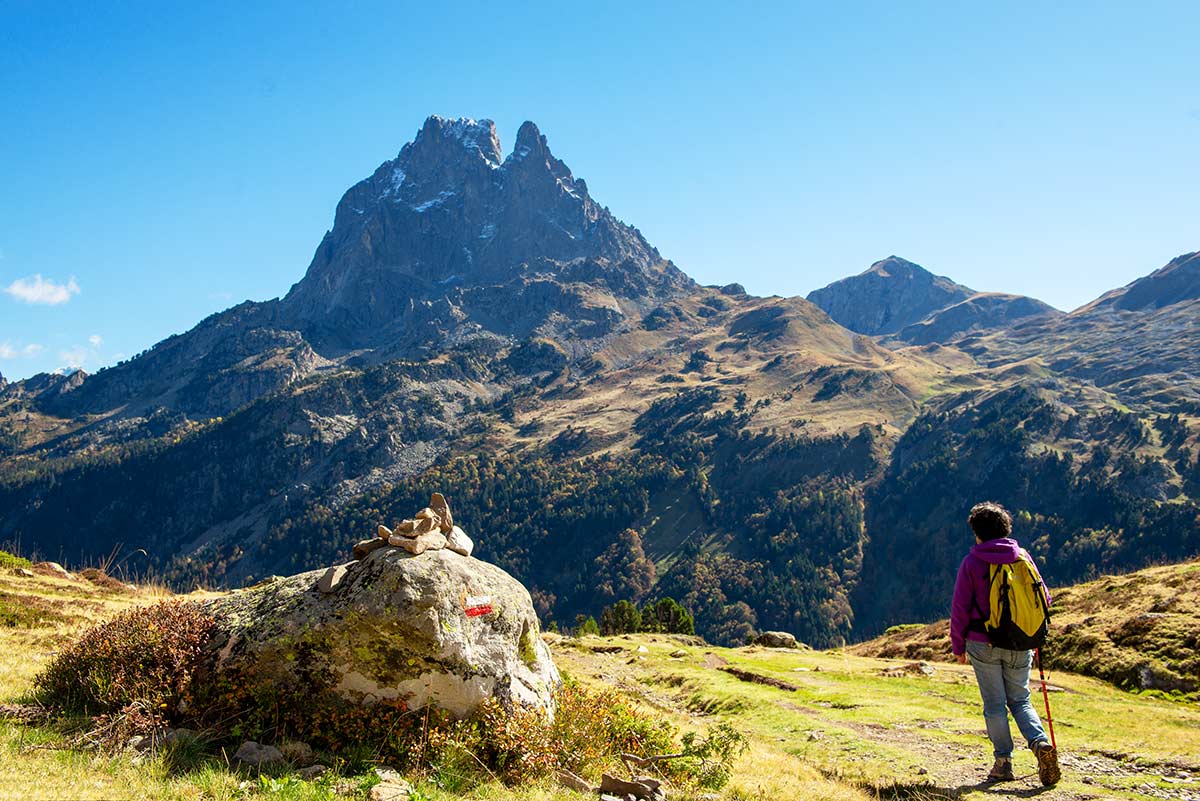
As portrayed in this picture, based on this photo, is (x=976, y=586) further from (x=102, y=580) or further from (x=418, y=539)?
(x=102, y=580)

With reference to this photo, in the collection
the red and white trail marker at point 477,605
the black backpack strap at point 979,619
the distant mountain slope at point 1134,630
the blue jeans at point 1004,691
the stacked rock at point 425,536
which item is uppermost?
the stacked rock at point 425,536

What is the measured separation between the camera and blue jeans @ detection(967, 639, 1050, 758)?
11.5m

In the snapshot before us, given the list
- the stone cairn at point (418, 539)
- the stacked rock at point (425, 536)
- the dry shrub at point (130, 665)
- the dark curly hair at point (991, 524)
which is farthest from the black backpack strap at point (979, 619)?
the dry shrub at point (130, 665)

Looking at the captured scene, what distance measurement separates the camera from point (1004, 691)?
11766 mm

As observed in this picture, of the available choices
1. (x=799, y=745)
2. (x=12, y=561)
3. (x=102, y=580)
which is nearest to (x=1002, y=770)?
(x=799, y=745)

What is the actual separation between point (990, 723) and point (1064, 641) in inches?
820

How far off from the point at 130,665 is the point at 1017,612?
15.5 metres

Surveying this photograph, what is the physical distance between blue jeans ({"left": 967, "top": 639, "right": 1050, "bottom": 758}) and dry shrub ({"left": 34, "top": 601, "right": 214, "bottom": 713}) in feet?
45.6

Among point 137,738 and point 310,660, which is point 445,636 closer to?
point 310,660

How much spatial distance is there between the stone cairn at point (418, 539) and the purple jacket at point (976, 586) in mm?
9253

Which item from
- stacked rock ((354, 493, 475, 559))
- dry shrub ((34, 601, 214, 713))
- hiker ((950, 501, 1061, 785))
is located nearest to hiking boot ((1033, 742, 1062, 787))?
hiker ((950, 501, 1061, 785))

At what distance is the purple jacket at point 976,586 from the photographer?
1162 cm

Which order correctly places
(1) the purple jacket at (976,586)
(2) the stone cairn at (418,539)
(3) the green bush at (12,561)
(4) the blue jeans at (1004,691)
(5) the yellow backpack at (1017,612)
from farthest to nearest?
(3) the green bush at (12,561) → (2) the stone cairn at (418,539) → (1) the purple jacket at (976,586) → (4) the blue jeans at (1004,691) → (5) the yellow backpack at (1017,612)

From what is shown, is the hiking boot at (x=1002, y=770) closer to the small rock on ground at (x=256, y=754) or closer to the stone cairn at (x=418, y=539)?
the stone cairn at (x=418, y=539)
